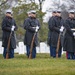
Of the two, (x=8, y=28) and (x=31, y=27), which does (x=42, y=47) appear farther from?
(x=8, y=28)

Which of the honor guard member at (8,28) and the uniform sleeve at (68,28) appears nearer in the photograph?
the uniform sleeve at (68,28)

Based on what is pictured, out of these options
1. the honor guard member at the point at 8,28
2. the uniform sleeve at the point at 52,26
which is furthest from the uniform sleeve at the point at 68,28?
the honor guard member at the point at 8,28

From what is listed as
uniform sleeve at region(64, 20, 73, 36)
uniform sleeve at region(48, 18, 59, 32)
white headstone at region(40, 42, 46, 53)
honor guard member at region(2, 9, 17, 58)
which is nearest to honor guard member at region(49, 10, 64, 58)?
uniform sleeve at region(48, 18, 59, 32)

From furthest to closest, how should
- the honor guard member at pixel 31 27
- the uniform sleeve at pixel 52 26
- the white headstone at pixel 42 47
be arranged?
the white headstone at pixel 42 47 < the honor guard member at pixel 31 27 < the uniform sleeve at pixel 52 26

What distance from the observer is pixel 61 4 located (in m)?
42.9

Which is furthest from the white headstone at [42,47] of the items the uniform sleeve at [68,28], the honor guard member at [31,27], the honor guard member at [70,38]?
the uniform sleeve at [68,28]

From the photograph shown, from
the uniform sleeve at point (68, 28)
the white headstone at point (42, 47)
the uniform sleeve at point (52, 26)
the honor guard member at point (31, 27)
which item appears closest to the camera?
the uniform sleeve at point (68, 28)

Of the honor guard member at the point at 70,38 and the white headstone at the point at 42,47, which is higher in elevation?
the honor guard member at the point at 70,38

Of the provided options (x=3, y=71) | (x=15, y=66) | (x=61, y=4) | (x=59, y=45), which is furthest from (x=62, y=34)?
(x=61, y=4)

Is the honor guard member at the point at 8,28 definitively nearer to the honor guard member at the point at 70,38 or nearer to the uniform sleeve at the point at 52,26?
the uniform sleeve at the point at 52,26

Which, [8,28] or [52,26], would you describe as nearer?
[52,26]

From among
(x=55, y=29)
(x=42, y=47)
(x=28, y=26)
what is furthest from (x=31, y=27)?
(x=42, y=47)

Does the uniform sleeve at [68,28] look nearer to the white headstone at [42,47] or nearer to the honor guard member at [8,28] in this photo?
the honor guard member at [8,28]

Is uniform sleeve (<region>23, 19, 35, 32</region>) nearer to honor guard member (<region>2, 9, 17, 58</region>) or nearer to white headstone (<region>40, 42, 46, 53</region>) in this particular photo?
honor guard member (<region>2, 9, 17, 58</region>)
